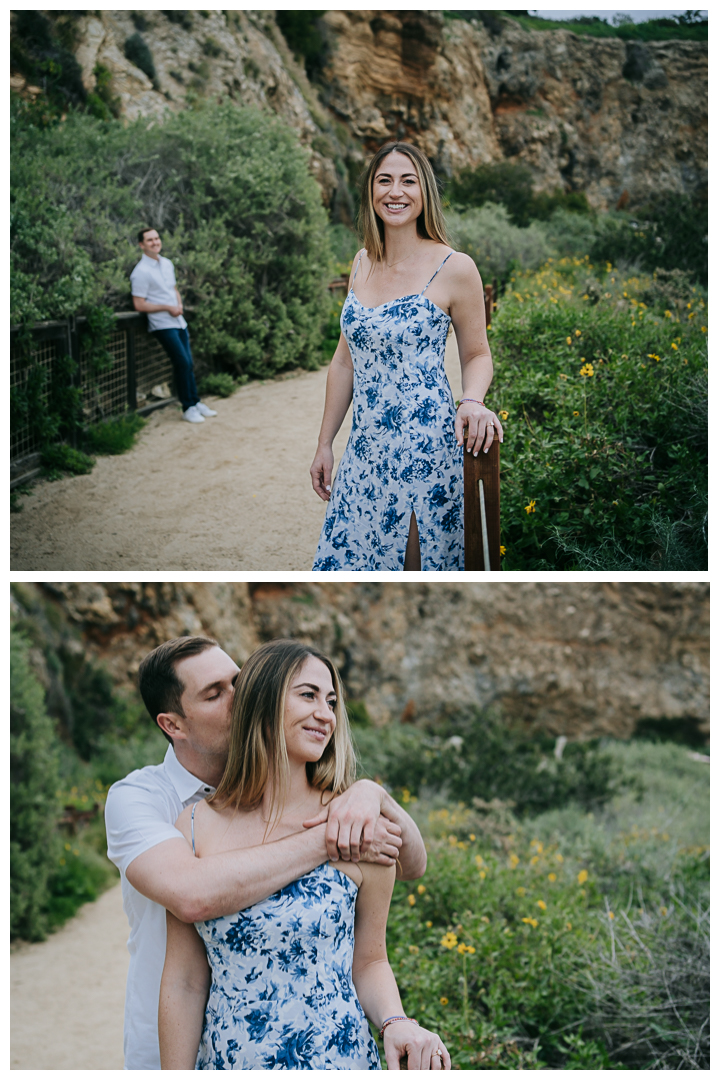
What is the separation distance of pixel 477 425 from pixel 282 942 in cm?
153

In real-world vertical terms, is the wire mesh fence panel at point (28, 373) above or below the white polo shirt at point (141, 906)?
above

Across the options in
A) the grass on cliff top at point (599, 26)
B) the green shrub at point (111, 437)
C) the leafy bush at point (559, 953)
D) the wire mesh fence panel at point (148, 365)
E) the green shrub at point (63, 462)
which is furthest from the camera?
the grass on cliff top at point (599, 26)

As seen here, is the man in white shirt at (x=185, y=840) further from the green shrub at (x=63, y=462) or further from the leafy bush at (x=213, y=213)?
the leafy bush at (x=213, y=213)

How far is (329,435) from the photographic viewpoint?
3.04m

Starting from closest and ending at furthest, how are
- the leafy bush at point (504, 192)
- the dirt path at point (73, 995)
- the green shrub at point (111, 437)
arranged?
1. the dirt path at point (73, 995)
2. the green shrub at point (111, 437)
3. the leafy bush at point (504, 192)

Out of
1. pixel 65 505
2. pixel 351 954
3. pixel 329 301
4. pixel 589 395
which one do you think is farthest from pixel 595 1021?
pixel 329 301

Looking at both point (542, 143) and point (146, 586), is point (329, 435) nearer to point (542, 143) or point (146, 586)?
point (146, 586)

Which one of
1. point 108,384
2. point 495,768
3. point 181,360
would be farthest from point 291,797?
point 181,360

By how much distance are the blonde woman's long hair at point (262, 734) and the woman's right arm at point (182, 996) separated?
1.03 ft

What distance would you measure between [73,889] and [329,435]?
4569 millimetres

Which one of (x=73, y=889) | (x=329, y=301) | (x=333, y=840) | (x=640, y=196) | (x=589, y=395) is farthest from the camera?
(x=640, y=196)

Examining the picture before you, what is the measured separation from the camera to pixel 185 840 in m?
1.84

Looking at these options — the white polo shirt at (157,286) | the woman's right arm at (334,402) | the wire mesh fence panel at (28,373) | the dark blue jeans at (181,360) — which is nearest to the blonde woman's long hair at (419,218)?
the woman's right arm at (334,402)

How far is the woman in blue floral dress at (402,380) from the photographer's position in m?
2.69
